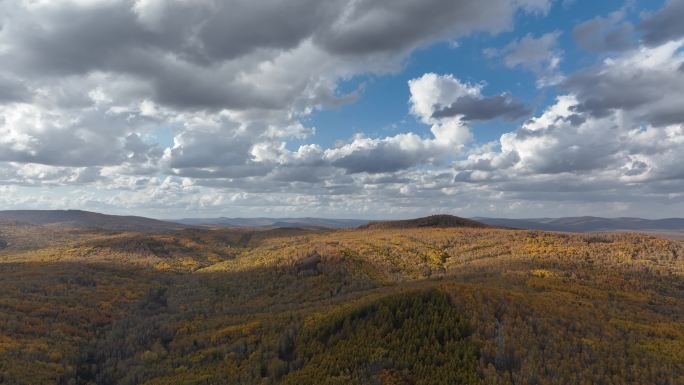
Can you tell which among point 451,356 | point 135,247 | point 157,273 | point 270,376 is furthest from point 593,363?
point 135,247

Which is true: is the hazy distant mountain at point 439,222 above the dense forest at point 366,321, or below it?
above

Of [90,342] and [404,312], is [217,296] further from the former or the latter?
[404,312]

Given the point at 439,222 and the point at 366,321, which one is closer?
the point at 366,321

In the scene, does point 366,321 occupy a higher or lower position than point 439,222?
lower

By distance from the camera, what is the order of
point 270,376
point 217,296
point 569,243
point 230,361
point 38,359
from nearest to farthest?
point 270,376 < point 230,361 < point 38,359 < point 217,296 < point 569,243

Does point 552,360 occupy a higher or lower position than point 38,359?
higher

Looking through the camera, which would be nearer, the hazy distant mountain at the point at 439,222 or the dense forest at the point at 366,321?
the dense forest at the point at 366,321

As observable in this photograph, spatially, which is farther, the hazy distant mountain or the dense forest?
the hazy distant mountain

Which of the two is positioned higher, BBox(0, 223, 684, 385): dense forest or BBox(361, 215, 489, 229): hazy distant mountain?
BBox(361, 215, 489, 229): hazy distant mountain
